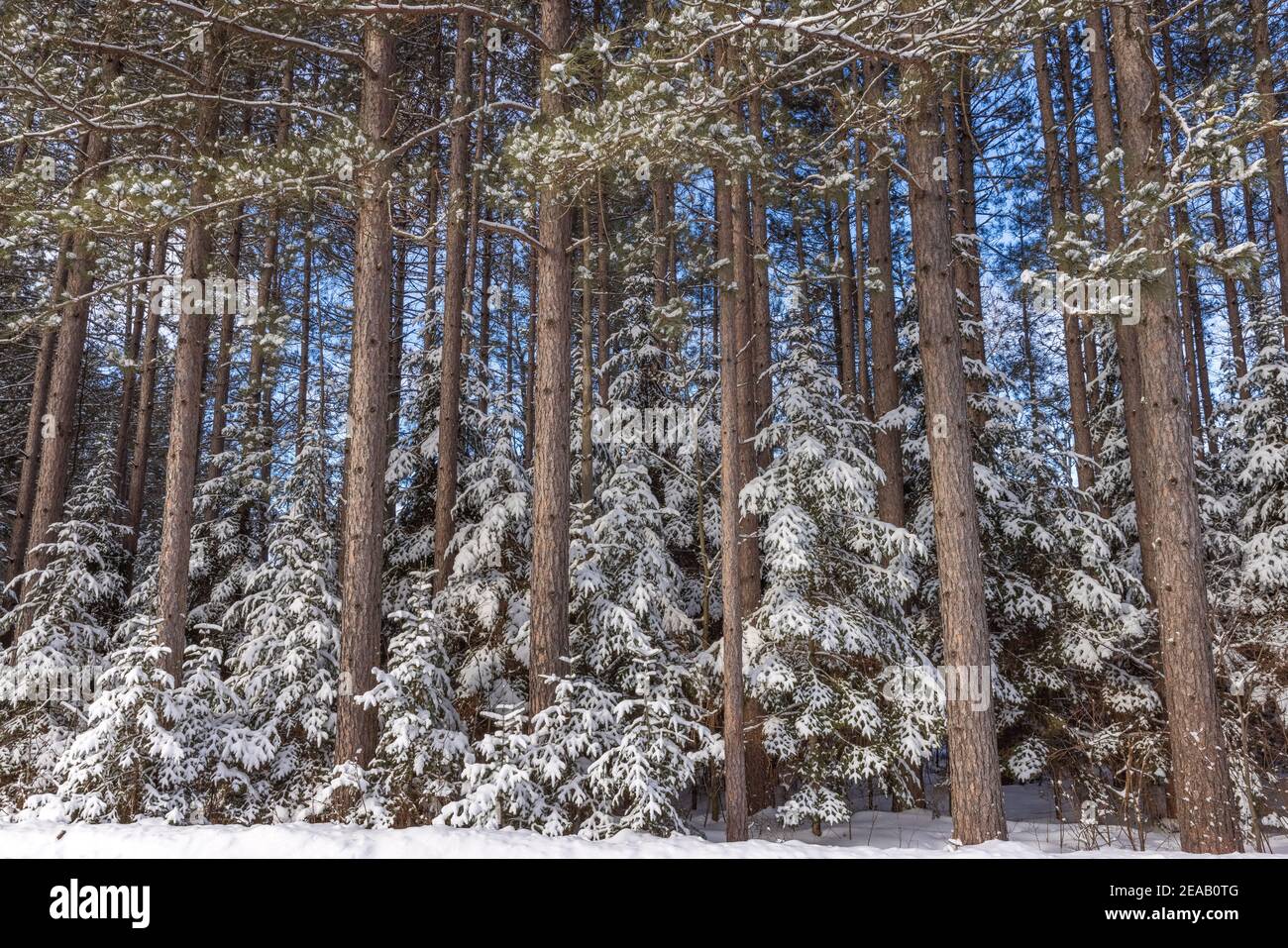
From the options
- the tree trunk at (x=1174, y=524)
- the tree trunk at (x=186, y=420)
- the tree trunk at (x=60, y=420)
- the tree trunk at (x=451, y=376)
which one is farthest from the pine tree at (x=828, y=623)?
the tree trunk at (x=60, y=420)

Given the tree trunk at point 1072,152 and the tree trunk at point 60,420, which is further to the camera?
the tree trunk at point 1072,152

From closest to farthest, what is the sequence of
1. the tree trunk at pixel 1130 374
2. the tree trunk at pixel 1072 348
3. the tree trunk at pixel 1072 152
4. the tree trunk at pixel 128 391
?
the tree trunk at pixel 1130 374 → the tree trunk at pixel 1072 348 → the tree trunk at pixel 1072 152 → the tree trunk at pixel 128 391

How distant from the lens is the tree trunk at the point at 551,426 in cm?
753

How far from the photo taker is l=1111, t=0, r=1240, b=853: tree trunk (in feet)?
18.5

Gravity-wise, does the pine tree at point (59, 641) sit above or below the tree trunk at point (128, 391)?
below

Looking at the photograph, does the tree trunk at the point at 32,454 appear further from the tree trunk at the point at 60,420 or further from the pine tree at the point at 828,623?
the pine tree at the point at 828,623

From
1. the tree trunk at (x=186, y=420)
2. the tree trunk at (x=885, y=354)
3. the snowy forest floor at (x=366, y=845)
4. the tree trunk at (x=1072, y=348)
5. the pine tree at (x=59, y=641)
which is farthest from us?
the tree trunk at (x=1072, y=348)

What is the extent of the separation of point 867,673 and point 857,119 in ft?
20.4

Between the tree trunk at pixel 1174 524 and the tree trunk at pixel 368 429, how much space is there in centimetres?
702

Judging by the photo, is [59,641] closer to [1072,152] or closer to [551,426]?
[551,426]

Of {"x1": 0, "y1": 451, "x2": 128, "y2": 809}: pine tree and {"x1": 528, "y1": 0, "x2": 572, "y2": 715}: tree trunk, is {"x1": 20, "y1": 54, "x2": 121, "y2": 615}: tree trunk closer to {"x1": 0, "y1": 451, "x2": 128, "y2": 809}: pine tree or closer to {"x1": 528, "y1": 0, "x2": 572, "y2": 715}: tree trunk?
{"x1": 0, "y1": 451, "x2": 128, "y2": 809}: pine tree

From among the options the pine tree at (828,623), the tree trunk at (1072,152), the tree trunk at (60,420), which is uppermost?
the tree trunk at (1072,152)

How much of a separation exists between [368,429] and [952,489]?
5.73 metres
